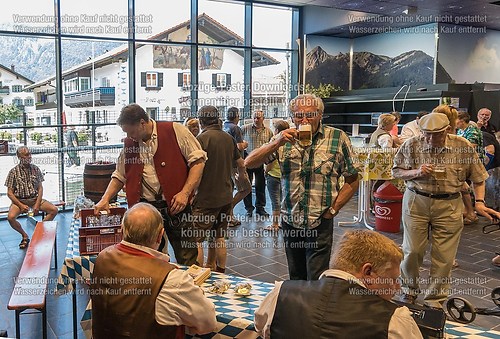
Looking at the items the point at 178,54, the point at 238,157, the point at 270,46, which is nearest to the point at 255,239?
the point at 238,157

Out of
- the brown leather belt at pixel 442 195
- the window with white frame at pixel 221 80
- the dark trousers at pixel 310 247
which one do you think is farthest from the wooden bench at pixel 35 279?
the window with white frame at pixel 221 80

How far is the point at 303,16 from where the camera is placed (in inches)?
456

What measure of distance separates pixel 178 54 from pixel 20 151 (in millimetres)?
4548

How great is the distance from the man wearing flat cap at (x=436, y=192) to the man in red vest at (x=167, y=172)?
1630mm

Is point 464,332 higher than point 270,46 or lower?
lower

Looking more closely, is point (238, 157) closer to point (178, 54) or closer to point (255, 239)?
point (255, 239)

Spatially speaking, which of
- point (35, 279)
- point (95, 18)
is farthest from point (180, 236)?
point (95, 18)

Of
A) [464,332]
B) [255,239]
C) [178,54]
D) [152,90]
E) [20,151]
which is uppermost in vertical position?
[178,54]

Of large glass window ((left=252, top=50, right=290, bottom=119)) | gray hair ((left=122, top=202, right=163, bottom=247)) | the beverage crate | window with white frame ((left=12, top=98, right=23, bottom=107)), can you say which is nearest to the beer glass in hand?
gray hair ((left=122, top=202, right=163, bottom=247))

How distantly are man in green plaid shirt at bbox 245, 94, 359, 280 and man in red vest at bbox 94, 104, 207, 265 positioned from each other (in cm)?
62

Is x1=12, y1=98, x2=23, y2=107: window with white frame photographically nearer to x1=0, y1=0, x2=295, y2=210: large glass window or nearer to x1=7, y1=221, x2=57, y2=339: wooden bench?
x1=0, y1=0, x2=295, y2=210: large glass window

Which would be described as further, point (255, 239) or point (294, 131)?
point (255, 239)

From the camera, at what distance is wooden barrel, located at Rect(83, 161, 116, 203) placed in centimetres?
713

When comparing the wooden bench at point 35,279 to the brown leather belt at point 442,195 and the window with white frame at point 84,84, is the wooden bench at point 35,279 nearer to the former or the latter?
Answer: the brown leather belt at point 442,195
